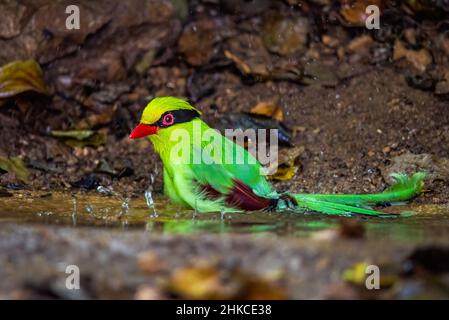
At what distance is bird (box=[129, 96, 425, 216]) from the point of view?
4.93 meters

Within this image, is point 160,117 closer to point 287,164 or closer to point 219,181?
point 219,181

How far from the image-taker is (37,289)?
3.42m

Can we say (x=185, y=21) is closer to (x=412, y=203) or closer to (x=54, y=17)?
(x=54, y=17)

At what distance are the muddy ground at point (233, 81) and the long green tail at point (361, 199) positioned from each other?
1.59 ft

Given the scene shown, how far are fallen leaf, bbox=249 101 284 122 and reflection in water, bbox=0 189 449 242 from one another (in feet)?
4.90

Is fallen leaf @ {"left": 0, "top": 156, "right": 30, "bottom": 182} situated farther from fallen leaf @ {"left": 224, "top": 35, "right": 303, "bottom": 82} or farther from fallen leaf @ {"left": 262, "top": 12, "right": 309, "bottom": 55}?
fallen leaf @ {"left": 262, "top": 12, "right": 309, "bottom": 55}

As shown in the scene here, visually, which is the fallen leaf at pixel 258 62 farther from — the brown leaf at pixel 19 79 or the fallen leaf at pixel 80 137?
the brown leaf at pixel 19 79

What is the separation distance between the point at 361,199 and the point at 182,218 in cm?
113

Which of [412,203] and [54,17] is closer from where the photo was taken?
[412,203]

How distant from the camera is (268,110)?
6.65 m

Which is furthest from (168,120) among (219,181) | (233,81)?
(233,81)

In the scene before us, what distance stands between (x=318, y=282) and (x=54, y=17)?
4.15 metres

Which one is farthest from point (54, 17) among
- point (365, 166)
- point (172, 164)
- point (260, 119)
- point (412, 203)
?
point (412, 203)

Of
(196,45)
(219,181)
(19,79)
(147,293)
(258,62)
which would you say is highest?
(196,45)
